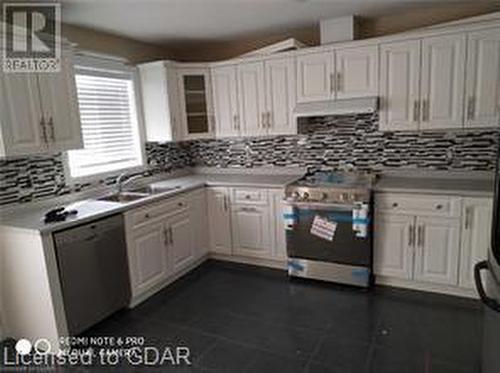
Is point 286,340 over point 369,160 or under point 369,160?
under

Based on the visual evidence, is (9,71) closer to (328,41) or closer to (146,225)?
(146,225)

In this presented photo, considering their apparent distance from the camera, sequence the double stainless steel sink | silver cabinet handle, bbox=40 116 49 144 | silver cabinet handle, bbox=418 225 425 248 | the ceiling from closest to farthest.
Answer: silver cabinet handle, bbox=40 116 49 144, the ceiling, silver cabinet handle, bbox=418 225 425 248, the double stainless steel sink

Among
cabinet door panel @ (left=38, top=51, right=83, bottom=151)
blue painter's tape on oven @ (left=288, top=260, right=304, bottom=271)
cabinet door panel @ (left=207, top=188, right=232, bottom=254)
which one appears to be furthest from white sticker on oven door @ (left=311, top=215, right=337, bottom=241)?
cabinet door panel @ (left=38, top=51, right=83, bottom=151)

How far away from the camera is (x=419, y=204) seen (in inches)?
112

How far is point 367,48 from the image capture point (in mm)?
3105

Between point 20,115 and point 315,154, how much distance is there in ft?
8.57

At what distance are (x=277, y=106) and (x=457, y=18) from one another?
1.73 m

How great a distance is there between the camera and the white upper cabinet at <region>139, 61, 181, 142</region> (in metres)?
3.66

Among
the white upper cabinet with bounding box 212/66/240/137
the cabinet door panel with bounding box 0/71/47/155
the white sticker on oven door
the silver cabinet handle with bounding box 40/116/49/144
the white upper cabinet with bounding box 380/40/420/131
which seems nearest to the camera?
the cabinet door panel with bounding box 0/71/47/155

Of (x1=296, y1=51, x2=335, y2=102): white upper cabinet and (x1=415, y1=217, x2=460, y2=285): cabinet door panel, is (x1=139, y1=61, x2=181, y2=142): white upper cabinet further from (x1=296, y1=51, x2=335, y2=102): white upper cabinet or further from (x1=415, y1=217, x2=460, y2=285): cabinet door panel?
(x1=415, y1=217, x2=460, y2=285): cabinet door panel

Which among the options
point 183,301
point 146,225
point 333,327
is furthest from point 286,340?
point 146,225

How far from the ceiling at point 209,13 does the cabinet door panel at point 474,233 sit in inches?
66.5

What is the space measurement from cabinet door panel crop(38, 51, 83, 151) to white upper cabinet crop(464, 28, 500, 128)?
3082 mm

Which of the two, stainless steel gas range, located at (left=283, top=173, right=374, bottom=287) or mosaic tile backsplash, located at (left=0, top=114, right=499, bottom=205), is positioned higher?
mosaic tile backsplash, located at (left=0, top=114, right=499, bottom=205)
